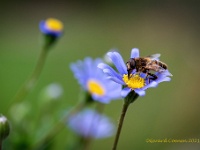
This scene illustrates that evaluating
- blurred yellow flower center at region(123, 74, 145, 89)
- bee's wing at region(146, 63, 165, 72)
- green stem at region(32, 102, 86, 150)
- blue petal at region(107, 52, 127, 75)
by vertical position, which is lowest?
green stem at region(32, 102, 86, 150)

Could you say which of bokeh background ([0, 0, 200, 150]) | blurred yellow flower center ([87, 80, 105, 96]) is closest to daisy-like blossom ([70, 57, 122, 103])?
blurred yellow flower center ([87, 80, 105, 96])

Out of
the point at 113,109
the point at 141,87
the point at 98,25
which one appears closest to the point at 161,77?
the point at 141,87

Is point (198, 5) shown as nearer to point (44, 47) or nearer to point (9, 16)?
point (9, 16)

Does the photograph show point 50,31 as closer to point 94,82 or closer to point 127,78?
point 94,82

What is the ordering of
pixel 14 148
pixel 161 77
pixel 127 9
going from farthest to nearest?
pixel 127 9
pixel 14 148
pixel 161 77

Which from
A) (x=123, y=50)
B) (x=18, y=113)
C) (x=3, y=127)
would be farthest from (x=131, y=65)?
(x=123, y=50)

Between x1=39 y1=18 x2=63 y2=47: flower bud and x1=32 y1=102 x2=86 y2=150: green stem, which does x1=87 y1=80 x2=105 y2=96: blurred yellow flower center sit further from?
x1=39 y1=18 x2=63 y2=47: flower bud

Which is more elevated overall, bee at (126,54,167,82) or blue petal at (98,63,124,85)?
bee at (126,54,167,82)

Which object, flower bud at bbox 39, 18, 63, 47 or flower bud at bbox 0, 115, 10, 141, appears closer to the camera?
flower bud at bbox 0, 115, 10, 141
